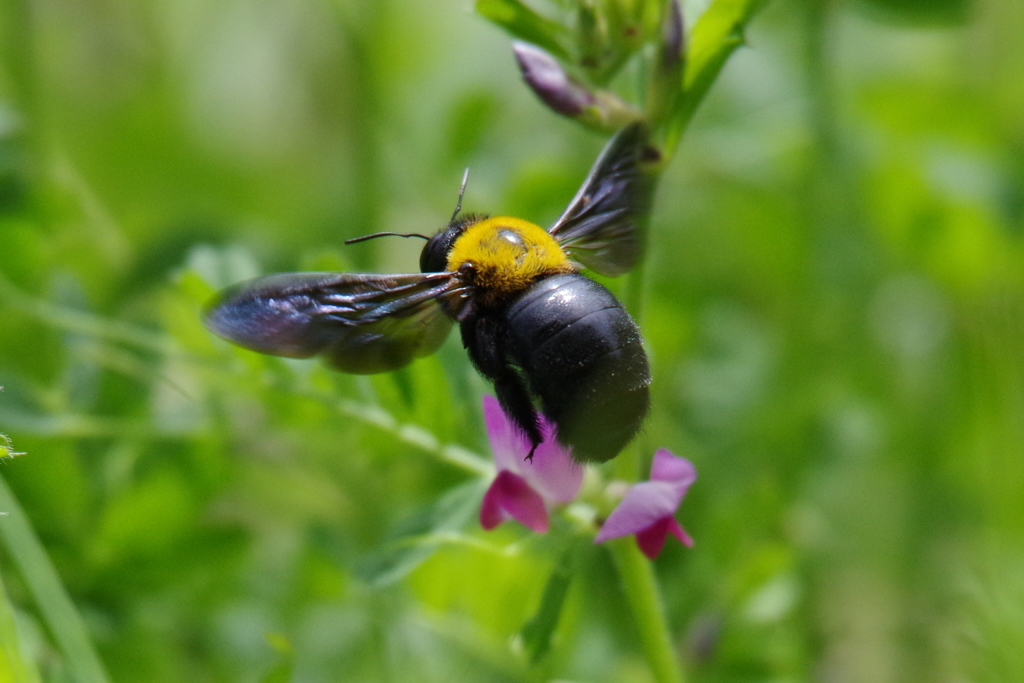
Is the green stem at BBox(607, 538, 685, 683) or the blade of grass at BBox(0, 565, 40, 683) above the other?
the blade of grass at BBox(0, 565, 40, 683)

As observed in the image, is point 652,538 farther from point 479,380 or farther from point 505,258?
point 479,380

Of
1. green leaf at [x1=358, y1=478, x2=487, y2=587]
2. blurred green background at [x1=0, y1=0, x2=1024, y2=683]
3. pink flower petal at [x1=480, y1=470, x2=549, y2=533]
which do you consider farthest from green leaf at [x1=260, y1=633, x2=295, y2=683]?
pink flower petal at [x1=480, y1=470, x2=549, y2=533]

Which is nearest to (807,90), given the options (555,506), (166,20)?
(555,506)

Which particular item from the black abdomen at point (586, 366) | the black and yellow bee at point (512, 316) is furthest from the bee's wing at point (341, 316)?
the black abdomen at point (586, 366)

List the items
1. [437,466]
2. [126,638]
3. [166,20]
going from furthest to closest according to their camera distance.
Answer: [166,20], [437,466], [126,638]

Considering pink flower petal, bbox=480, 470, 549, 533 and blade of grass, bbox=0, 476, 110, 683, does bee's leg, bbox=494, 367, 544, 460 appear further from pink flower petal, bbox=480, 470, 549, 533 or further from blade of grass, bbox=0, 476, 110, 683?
blade of grass, bbox=0, 476, 110, 683

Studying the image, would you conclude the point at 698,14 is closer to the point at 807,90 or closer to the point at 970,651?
the point at 970,651

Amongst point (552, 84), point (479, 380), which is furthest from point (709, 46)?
point (479, 380)
